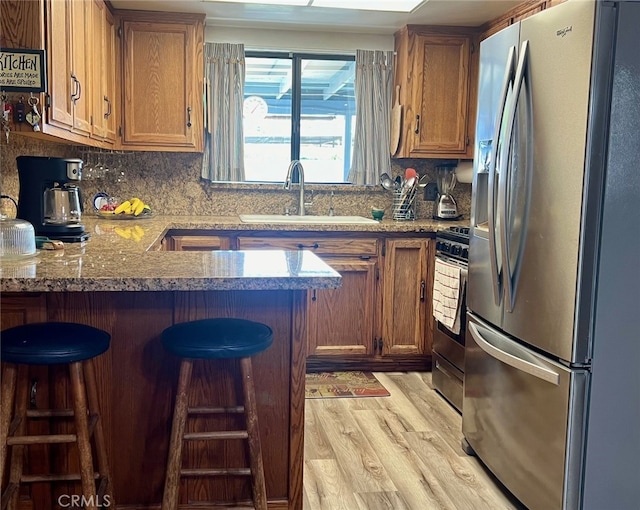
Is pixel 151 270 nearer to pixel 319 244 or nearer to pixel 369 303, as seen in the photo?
pixel 319 244

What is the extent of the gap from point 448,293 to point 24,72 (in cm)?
218

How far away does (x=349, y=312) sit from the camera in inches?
147

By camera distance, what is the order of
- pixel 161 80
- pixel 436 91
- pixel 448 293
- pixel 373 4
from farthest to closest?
pixel 436 91, pixel 161 80, pixel 373 4, pixel 448 293

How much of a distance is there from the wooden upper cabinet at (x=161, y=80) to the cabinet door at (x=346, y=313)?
1240 mm

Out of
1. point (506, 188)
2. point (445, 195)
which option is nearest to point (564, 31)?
point (506, 188)

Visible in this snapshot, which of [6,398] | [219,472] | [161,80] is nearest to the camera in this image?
[6,398]

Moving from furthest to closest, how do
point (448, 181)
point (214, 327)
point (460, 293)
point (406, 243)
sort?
point (448, 181), point (406, 243), point (460, 293), point (214, 327)

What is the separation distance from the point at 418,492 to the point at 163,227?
1.80 meters

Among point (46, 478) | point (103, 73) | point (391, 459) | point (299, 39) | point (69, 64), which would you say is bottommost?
point (391, 459)

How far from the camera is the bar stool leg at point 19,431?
1.78 metres

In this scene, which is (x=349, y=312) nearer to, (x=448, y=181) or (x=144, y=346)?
(x=448, y=181)

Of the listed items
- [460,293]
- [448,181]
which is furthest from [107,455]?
[448,181]

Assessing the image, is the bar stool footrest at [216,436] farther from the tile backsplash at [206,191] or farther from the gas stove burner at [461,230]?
the tile backsplash at [206,191]

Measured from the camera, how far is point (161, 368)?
6.39 feet
